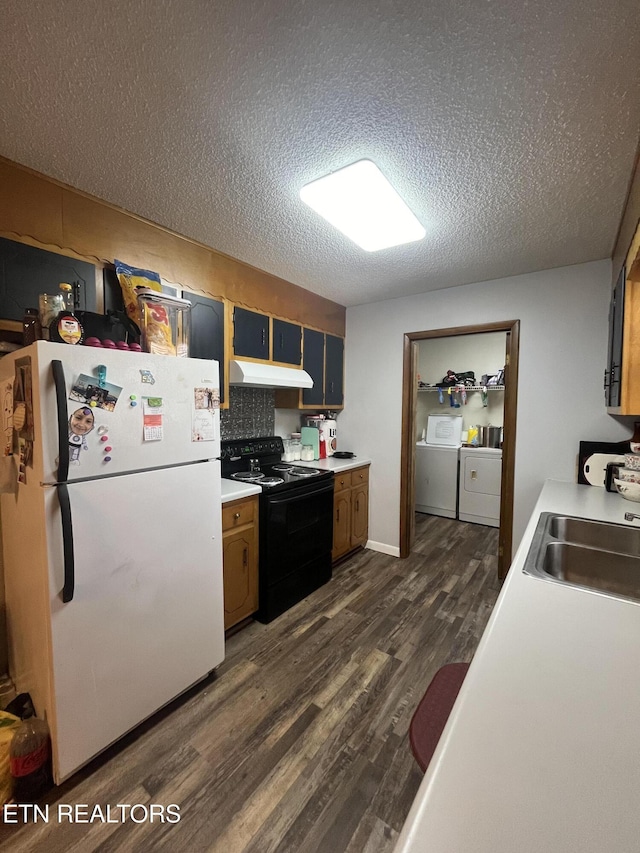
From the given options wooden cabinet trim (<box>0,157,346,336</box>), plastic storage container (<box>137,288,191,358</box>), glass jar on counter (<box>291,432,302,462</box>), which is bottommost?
glass jar on counter (<box>291,432,302,462</box>)

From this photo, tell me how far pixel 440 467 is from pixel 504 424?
1.81 m

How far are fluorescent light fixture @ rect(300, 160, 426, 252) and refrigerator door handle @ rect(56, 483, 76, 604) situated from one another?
1585 mm

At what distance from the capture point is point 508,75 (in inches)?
41.6

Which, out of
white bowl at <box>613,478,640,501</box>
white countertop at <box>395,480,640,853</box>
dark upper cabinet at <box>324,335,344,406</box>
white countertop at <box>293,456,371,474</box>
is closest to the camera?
white countertop at <box>395,480,640,853</box>

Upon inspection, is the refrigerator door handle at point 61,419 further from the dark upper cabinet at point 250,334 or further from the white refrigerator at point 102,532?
the dark upper cabinet at point 250,334

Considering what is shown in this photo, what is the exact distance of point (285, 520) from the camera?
94.7 inches

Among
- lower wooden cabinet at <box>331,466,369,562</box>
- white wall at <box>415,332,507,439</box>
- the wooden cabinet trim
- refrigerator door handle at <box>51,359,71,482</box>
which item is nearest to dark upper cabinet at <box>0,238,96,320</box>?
the wooden cabinet trim

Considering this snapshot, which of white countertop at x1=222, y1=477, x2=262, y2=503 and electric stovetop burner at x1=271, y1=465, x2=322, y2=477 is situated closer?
white countertop at x1=222, y1=477, x2=262, y2=503

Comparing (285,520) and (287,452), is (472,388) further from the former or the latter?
(285,520)

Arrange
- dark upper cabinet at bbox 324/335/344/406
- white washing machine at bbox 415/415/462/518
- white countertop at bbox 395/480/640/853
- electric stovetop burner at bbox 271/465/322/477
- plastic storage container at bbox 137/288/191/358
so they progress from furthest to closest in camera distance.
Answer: white washing machine at bbox 415/415/462/518
dark upper cabinet at bbox 324/335/344/406
electric stovetop burner at bbox 271/465/322/477
plastic storage container at bbox 137/288/191/358
white countertop at bbox 395/480/640/853

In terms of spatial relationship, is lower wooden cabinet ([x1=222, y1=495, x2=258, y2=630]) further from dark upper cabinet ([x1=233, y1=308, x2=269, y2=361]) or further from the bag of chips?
the bag of chips

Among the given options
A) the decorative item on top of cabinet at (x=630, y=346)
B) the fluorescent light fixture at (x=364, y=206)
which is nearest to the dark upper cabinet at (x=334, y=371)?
the fluorescent light fixture at (x=364, y=206)

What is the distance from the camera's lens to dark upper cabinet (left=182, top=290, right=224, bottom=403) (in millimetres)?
2143

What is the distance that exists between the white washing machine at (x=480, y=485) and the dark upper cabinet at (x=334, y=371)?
72.6 inches
